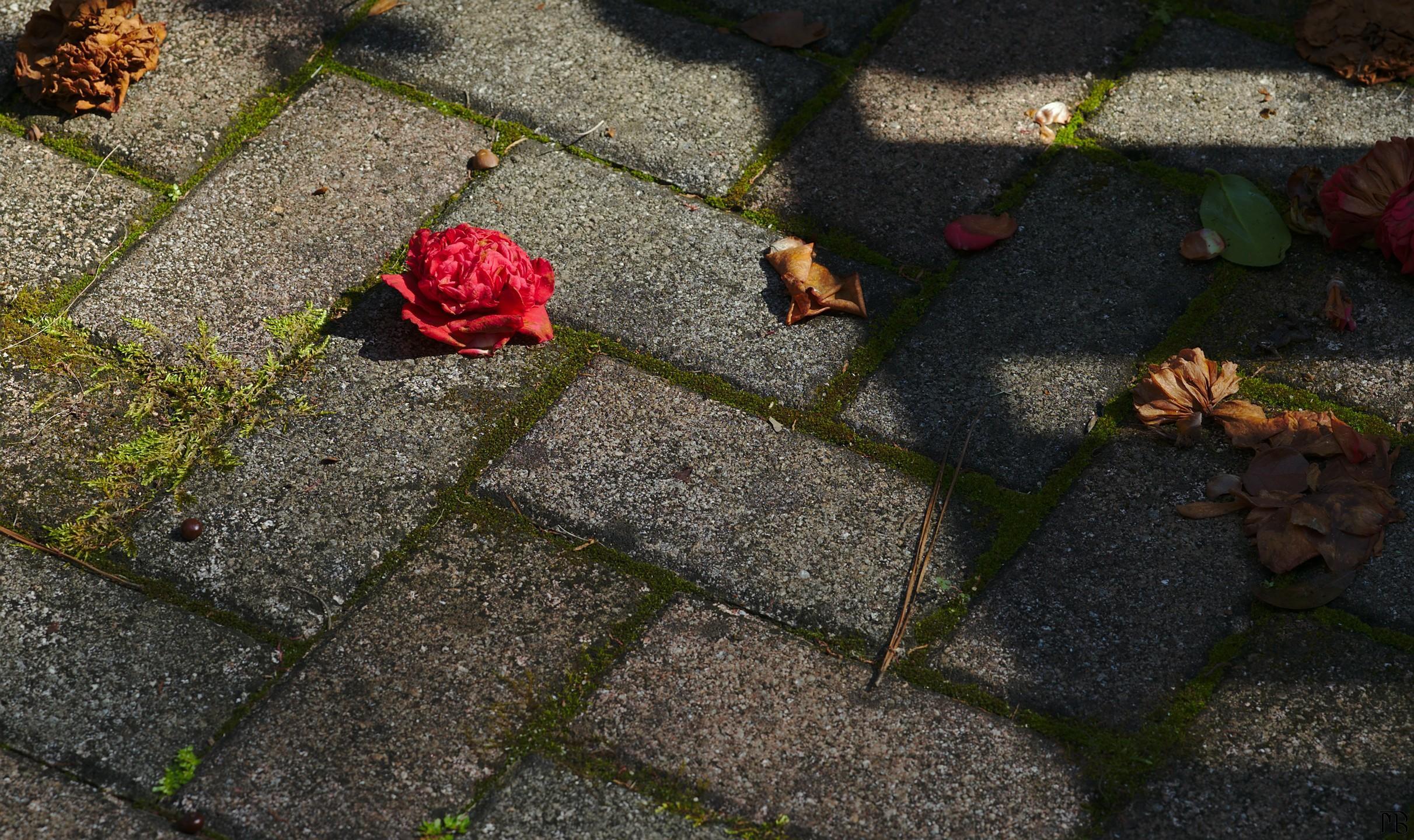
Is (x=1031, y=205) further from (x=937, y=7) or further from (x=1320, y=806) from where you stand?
(x=1320, y=806)

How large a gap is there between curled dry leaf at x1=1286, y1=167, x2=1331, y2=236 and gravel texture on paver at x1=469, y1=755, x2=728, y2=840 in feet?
6.41

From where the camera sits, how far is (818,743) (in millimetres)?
2053

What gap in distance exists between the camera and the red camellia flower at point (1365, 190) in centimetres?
277

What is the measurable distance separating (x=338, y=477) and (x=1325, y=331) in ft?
6.87

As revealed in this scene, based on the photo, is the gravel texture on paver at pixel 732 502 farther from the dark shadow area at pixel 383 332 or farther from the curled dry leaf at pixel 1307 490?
the curled dry leaf at pixel 1307 490

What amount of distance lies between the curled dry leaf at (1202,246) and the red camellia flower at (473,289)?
56.5 inches

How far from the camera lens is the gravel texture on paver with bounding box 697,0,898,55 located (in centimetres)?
334

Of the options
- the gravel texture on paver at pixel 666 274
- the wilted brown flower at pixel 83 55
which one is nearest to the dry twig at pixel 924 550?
the gravel texture on paver at pixel 666 274

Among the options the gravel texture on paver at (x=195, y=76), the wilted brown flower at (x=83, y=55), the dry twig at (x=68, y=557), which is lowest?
the dry twig at (x=68, y=557)

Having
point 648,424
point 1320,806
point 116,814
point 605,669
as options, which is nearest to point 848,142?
point 648,424

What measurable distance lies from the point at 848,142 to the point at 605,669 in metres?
1.55

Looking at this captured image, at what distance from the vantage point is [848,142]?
307 centimetres

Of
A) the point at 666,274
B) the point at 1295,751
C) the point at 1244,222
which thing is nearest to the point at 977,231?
the point at 1244,222

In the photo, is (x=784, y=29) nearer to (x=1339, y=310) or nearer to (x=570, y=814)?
(x=1339, y=310)
